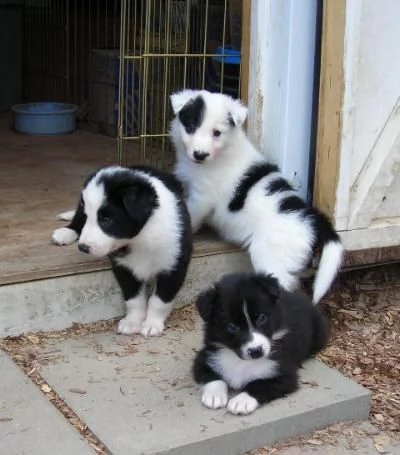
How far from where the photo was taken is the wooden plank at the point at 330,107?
15.4 ft

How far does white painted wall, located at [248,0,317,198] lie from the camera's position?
488cm

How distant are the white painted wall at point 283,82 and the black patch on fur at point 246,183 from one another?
24cm

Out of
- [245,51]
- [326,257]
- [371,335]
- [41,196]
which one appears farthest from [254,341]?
[41,196]

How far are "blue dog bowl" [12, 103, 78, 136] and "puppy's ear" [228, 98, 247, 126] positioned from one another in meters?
3.54

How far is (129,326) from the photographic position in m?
4.36

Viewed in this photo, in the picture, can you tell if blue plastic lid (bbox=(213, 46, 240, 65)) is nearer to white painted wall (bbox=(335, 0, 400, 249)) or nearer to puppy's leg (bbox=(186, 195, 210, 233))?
white painted wall (bbox=(335, 0, 400, 249))

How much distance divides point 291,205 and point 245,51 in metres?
1.09

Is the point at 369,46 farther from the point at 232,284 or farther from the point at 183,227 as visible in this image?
the point at 232,284

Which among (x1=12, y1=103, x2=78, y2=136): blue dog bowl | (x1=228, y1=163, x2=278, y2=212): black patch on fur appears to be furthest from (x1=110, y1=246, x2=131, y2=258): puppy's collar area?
(x1=12, y1=103, x2=78, y2=136): blue dog bowl

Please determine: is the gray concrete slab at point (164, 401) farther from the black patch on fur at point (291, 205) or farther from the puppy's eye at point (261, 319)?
the black patch on fur at point (291, 205)

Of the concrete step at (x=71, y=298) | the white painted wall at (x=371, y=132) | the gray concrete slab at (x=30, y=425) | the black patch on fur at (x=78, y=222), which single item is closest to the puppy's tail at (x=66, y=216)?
the black patch on fur at (x=78, y=222)

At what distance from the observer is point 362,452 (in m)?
3.51

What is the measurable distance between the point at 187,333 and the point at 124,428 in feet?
3.69

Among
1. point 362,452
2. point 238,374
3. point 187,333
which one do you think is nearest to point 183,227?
point 187,333
